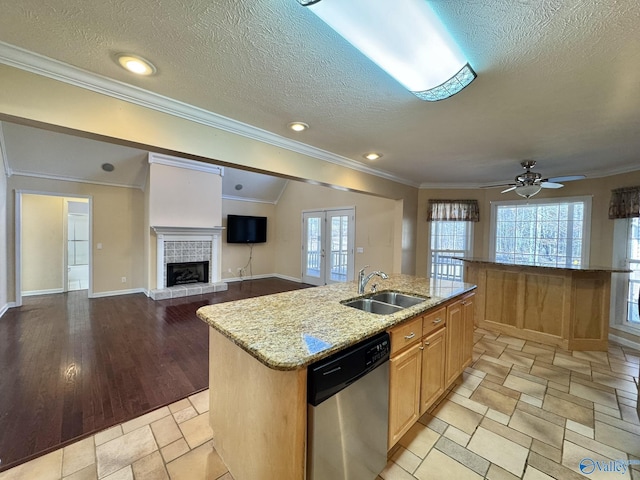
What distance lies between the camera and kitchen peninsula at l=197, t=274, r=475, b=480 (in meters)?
1.16

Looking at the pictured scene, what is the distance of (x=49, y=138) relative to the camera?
4582 mm

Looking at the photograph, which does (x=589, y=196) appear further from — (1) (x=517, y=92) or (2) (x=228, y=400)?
(2) (x=228, y=400)

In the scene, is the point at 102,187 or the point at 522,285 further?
the point at 102,187

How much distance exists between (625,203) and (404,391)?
4.19 metres

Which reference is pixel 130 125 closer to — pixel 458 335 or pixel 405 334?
pixel 405 334

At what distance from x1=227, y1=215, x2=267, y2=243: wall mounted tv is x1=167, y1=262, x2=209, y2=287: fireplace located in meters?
1.24

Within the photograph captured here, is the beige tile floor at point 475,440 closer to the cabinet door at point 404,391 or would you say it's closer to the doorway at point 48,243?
the cabinet door at point 404,391

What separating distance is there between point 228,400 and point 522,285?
393 cm

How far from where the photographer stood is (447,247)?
531 cm

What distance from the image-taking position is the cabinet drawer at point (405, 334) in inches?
63.9

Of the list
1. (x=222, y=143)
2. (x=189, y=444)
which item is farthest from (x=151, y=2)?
(x=189, y=444)

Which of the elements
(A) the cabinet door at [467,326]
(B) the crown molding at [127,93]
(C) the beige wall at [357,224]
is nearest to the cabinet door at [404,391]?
(A) the cabinet door at [467,326]

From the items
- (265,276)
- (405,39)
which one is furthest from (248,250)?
(405,39)

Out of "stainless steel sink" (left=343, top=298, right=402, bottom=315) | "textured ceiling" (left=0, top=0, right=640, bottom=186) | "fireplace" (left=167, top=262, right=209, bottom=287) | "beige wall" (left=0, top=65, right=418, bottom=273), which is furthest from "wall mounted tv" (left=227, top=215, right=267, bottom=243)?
"stainless steel sink" (left=343, top=298, right=402, bottom=315)
